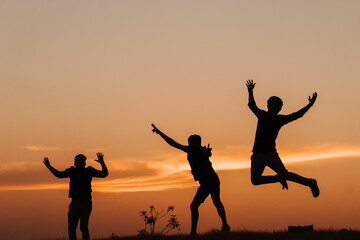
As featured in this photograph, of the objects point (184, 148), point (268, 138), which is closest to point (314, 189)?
point (268, 138)

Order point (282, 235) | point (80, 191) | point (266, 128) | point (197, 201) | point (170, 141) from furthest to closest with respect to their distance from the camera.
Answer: point (80, 191) → point (197, 201) → point (170, 141) → point (266, 128) → point (282, 235)

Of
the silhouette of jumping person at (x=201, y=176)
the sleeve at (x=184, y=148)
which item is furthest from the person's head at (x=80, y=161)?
the sleeve at (x=184, y=148)

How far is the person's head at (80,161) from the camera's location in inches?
814

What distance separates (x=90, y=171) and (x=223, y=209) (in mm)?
4524

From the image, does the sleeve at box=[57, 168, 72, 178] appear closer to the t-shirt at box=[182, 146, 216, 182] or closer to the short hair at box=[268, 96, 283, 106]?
the t-shirt at box=[182, 146, 216, 182]

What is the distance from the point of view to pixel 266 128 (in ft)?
59.2

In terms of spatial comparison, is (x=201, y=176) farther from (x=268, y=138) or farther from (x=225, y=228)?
(x=268, y=138)

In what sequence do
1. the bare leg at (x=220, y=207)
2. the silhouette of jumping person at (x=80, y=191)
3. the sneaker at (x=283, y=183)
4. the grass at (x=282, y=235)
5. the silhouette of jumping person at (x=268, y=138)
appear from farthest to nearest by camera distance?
the silhouette of jumping person at (x=80, y=191), the bare leg at (x=220, y=207), the sneaker at (x=283, y=183), the silhouette of jumping person at (x=268, y=138), the grass at (x=282, y=235)

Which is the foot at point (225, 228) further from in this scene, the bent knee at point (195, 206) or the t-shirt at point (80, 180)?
the t-shirt at point (80, 180)

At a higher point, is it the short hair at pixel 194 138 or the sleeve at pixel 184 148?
the short hair at pixel 194 138

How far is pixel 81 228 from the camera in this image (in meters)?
20.7

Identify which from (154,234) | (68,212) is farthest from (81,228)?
(154,234)

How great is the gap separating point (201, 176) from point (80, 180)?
13.2ft

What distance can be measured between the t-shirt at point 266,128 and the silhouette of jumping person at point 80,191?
17.3 ft
